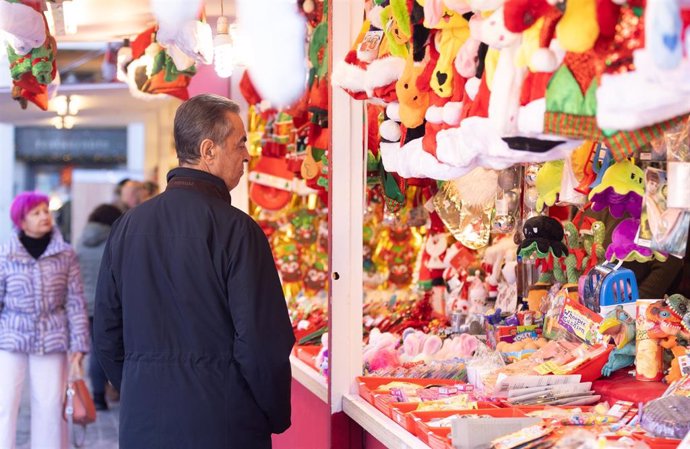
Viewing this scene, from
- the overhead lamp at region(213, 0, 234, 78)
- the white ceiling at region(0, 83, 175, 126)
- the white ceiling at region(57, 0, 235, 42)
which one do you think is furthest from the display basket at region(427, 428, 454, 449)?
the white ceiling at region(0, 83, 175, 126)

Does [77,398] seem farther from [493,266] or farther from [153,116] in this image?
[153,116]

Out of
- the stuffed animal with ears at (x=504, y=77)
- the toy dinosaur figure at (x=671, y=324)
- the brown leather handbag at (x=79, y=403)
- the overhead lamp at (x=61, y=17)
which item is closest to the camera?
the stuffed animal with ears at (x=504, y=77)

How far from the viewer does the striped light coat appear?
19.1ft

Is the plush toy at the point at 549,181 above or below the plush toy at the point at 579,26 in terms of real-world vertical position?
below

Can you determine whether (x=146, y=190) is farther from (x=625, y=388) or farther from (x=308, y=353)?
(x=625, y=388)

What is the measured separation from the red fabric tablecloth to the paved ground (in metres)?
4.46

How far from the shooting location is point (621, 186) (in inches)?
119

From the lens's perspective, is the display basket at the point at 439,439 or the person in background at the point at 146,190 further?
the person in background at the point at 146,190

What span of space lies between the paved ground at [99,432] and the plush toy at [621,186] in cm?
479

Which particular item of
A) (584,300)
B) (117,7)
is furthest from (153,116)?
(584,300)

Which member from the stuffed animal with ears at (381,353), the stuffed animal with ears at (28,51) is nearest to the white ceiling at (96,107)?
the stuffed animal with ears at (28,51)

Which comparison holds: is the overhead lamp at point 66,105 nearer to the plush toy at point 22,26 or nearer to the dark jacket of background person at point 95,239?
the dark jacket of background person at point 95,239

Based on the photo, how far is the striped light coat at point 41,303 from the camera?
19.1 ft

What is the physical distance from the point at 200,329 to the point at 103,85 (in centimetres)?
888
